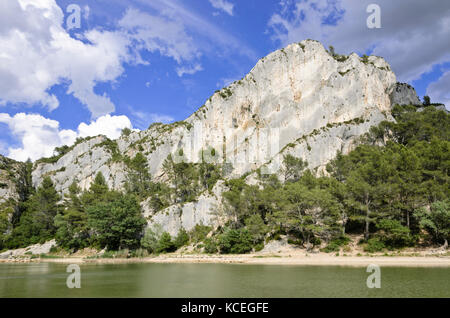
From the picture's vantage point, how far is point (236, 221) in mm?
67125

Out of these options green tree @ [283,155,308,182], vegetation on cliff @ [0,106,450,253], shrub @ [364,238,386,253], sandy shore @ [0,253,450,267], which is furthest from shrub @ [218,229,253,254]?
green tree @ [283,155,308,182]

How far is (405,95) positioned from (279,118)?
50191 millimetres

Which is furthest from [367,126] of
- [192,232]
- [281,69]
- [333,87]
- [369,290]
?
[369,290]

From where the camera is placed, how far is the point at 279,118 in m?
103

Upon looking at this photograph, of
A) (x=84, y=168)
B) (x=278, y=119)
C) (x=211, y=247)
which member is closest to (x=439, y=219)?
(x=211, y=247)

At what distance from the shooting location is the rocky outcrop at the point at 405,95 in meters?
106

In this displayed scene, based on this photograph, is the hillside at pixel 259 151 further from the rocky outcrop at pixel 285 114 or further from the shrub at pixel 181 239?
the shrub at pixel 181 239

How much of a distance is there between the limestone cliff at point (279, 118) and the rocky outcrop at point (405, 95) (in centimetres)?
42

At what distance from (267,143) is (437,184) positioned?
59323mm

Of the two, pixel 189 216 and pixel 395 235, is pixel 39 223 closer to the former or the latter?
pixel 189 216

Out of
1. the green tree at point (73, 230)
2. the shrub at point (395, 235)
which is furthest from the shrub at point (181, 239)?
the shrub at point (395, 235)

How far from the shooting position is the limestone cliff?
86.6 meters

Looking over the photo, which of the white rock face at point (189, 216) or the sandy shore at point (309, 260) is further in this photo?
the white rock face at point (189, 216)

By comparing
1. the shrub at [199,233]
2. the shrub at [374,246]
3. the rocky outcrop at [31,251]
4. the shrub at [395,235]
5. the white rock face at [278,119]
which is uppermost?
the white rock face at [278,119]
